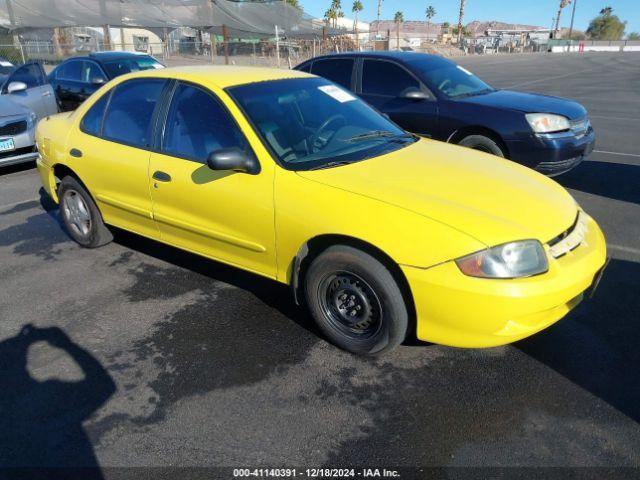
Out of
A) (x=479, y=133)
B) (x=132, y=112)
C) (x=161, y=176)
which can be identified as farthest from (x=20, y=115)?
(x=479, y=133)

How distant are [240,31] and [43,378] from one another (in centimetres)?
2231

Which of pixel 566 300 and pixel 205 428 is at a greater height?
pixel 566 300

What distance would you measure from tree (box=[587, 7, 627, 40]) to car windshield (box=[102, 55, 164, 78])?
11682cm

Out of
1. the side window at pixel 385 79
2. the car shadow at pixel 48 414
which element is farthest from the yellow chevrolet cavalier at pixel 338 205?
the side window at pixel 385 79

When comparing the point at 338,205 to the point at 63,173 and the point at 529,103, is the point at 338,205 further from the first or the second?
the point at 529,103

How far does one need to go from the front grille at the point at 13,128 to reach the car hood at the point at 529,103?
6.06 m

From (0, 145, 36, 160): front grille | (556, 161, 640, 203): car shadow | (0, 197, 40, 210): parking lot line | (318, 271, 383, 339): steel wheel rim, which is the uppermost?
(318, 271, 383, 339): steel wheel rim

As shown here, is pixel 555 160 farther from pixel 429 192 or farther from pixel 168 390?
pixel 168 390

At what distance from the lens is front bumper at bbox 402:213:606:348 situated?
2564 mm

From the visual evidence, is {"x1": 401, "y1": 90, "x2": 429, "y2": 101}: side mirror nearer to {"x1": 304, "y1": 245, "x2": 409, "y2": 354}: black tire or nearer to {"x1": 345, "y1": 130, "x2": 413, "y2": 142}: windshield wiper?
{"x1": 345, "y1": 130, "x2": 413, "y2": 142}: windshield wiper

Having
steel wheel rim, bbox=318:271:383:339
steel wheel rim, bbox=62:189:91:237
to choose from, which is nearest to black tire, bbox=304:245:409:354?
steel wheel rim, bbox=318:271:383:339

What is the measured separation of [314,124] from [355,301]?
1.35 metres

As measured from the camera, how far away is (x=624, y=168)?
733 centimetres


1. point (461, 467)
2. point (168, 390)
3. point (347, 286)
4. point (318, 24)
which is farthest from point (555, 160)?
point (318, 24)
